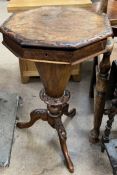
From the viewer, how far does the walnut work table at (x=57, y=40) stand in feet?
2.90

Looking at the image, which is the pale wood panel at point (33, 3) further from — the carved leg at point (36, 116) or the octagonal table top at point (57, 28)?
the carved leg at point (36, 116)

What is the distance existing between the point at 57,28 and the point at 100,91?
47 cm

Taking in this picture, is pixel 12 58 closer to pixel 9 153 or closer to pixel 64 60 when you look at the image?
pixel 9 153

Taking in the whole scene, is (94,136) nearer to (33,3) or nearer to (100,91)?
(100,91)

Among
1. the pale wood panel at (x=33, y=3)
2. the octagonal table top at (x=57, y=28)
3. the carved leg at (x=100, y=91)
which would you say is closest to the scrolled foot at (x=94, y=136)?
the carved leg at (x=100, y=91)

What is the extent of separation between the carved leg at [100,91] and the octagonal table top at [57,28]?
20 cm

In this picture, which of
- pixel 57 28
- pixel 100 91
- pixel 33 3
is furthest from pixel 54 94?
pixel 33 3

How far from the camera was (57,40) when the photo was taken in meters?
0.88

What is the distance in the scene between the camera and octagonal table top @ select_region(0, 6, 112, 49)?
0.88 metres

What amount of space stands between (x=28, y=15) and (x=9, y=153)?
77cm

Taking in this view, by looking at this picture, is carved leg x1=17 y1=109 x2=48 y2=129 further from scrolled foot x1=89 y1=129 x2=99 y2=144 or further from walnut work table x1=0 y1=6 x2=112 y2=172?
scrolled foot x1=89 y1=129 x2=99 y2=144

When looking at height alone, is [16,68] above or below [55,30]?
below

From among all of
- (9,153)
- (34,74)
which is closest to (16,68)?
(34,74)

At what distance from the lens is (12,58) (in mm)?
2334
